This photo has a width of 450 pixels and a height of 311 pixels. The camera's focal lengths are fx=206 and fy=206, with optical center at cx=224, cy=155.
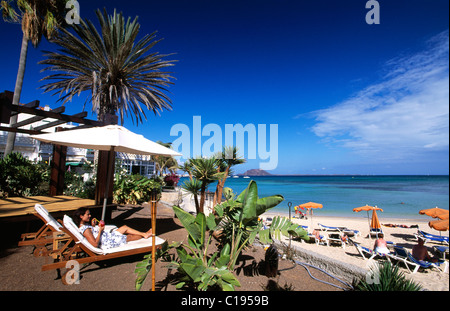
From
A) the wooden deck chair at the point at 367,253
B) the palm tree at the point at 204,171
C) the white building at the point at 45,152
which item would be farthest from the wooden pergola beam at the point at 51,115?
the white building at the point at 45,152

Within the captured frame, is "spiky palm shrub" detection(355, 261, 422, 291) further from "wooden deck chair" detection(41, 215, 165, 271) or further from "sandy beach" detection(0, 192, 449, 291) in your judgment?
"wooden deck chair" detection(41, 215, 165, 271)

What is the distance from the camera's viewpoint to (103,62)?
1113cm

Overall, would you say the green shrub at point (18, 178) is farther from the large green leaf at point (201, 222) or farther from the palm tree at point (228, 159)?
the large green leaf at point (201, 222)

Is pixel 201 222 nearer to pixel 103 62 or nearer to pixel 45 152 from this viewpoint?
pixel 103 62

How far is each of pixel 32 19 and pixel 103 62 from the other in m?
4.68

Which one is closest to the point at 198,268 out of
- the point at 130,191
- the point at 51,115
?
the point at 51,115

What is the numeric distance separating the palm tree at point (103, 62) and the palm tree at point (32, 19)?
1671 mm

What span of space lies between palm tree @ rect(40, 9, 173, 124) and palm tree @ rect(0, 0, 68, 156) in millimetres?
1671

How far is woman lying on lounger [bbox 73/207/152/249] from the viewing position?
12.2 ft

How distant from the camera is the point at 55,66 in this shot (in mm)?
10844

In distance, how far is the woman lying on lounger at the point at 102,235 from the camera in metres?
3.73
